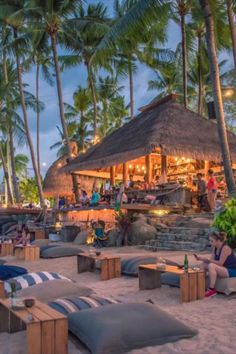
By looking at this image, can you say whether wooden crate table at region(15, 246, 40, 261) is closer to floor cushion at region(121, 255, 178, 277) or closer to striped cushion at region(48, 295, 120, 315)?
floor cushion at region(121, 255, 178, 277)

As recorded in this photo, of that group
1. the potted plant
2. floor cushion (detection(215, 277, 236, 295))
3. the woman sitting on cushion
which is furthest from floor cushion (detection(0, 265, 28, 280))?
the potted plant

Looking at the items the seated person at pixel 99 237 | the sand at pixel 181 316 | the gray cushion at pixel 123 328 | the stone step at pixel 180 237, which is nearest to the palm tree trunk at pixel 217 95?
the stone step at pixel 180 237

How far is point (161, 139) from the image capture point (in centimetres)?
1493

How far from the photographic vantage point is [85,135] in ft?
132

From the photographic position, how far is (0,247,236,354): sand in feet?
13.7

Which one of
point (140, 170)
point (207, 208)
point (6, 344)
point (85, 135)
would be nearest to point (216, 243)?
point (6, 344)

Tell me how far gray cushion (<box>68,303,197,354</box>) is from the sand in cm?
9

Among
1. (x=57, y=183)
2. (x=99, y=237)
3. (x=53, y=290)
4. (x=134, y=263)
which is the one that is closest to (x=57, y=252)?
(x=99, y=237)

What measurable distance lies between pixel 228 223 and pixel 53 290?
402 cm

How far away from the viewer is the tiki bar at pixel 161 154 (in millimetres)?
14688

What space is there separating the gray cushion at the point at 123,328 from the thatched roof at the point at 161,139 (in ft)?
33.3

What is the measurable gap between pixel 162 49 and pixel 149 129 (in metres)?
12.0

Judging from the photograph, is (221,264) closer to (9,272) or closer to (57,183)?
(9,272)

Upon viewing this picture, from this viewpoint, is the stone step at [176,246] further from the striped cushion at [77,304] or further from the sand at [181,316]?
the striped cushion at [77,304]
